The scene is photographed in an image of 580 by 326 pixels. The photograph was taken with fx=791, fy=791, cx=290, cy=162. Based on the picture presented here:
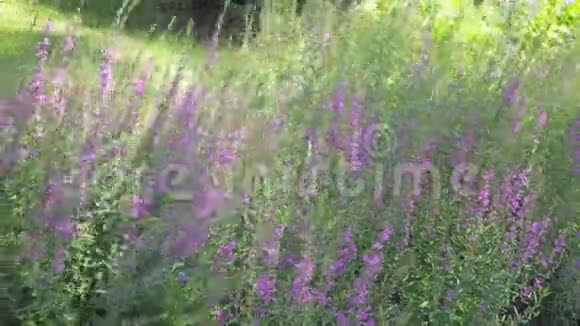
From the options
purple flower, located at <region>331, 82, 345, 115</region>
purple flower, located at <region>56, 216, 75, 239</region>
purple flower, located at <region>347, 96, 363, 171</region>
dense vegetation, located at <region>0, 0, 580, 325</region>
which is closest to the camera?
purple flower, located at <region>56, 216, 75, 239</region>

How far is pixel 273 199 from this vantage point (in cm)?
268

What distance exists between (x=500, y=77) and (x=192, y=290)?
191 centimetres

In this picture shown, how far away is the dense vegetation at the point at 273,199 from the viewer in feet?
8.60

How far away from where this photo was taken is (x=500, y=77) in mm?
3805

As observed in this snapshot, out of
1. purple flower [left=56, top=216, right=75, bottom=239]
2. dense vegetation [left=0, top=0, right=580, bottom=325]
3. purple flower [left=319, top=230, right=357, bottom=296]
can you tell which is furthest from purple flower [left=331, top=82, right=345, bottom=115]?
purple flower [left=56, top=216, right=75, bottom=239]

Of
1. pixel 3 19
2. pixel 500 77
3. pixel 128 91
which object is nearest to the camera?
pixel 128 91

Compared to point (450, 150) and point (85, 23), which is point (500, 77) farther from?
point (85, 23)

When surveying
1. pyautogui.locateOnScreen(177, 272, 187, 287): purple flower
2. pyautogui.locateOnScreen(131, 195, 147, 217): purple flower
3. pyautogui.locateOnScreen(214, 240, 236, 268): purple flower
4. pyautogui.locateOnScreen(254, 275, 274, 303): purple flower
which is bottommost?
pyautogui.locateOnScreen(177, 272, 187, 287): purple flower

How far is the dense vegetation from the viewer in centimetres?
262

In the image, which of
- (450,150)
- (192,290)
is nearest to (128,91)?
(192,290)

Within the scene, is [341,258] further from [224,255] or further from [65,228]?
[65,228]

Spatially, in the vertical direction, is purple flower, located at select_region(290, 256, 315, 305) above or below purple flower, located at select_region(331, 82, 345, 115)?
below

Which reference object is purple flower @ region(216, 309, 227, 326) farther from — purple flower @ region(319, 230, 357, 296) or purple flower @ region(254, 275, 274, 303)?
purple flower @ region(319, 230, 357, 296)

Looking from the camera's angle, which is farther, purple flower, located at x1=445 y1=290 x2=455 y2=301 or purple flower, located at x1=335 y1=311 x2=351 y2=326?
purple flower, located at x1=445 y1=290 x2=455 y2=301
